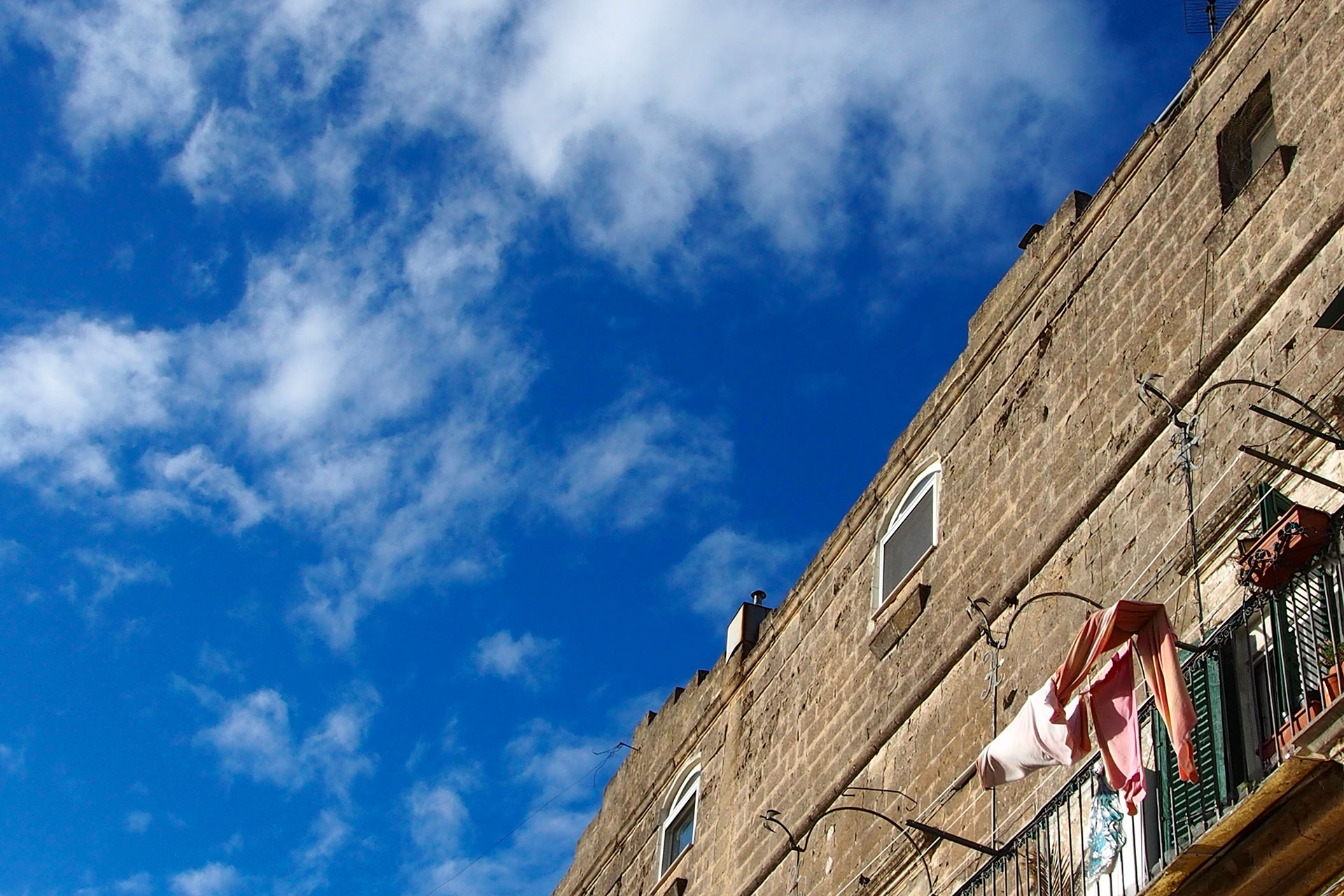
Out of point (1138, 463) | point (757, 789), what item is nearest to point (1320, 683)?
point (1138, 463)

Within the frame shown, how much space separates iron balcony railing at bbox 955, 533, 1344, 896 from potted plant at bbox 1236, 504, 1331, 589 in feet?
0.23

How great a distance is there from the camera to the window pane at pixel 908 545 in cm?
1132

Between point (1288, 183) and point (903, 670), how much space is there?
12.8 feet

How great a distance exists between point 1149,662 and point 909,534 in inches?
204

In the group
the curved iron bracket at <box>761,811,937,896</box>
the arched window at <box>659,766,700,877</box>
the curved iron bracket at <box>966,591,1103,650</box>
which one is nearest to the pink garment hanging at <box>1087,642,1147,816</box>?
the curved iron bracket at <box>966,591,1103,650</box>

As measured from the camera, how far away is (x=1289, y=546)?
245 inches

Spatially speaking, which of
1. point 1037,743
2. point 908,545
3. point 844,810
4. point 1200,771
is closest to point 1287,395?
point 1037,743

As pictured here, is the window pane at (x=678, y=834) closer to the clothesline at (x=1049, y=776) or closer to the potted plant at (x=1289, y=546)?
the clothesline at (x=1049, y=776)

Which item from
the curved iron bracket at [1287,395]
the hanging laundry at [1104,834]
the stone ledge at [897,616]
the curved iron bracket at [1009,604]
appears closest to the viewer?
the hanging laundry at [1104,834]

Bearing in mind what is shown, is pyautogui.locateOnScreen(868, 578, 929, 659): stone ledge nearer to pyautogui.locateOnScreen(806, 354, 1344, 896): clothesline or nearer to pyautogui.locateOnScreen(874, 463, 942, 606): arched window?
pyautogui.locateOnScreen(874, 463, 942, 606): arched window

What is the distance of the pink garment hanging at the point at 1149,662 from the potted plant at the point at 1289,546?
42 centimetres

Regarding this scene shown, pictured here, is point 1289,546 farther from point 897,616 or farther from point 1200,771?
point 897,616

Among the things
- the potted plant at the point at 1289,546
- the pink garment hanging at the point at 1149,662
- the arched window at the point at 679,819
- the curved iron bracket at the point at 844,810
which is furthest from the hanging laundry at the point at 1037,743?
the arched window at the point at 679,819

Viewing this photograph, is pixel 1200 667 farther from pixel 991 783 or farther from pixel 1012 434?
pixel 1012 434
